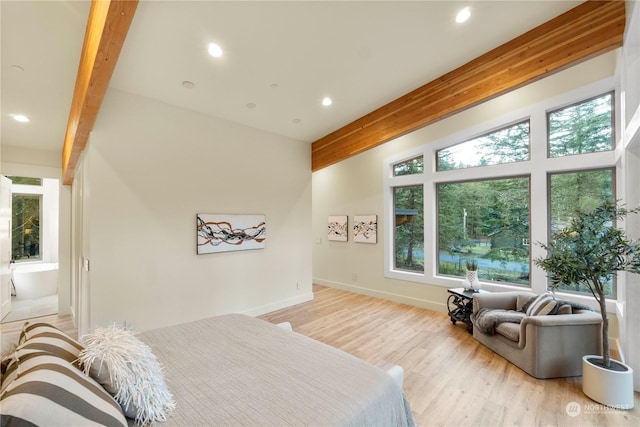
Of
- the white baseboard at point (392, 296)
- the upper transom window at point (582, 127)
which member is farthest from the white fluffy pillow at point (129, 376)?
the upper transom window at point (582, 127)

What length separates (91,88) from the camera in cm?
218

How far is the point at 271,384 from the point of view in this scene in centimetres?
138

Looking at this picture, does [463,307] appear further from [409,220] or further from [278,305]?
[278,305]

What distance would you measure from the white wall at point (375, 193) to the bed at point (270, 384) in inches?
145

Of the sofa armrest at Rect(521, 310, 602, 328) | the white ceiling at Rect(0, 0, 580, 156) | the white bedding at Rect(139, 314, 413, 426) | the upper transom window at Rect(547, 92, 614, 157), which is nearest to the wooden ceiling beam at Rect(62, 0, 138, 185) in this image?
the white ceiling at Rect(0, 0, 580, 156)

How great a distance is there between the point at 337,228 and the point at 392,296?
6.36 ft

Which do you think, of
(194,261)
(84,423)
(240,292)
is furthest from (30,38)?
(240,292)

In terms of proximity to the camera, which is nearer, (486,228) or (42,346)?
(42,346)

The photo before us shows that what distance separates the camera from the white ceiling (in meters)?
2.19

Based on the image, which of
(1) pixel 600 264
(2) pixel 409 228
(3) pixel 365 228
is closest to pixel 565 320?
(1) pixel 600 264

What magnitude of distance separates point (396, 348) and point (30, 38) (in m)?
4.64

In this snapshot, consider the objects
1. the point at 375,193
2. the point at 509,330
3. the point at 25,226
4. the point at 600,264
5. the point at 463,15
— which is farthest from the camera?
the point at 25,226

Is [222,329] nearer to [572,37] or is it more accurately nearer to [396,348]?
[396,348]

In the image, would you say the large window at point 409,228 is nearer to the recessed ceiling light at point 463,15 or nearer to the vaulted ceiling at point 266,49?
the vaulted ceiling at point 266,49
